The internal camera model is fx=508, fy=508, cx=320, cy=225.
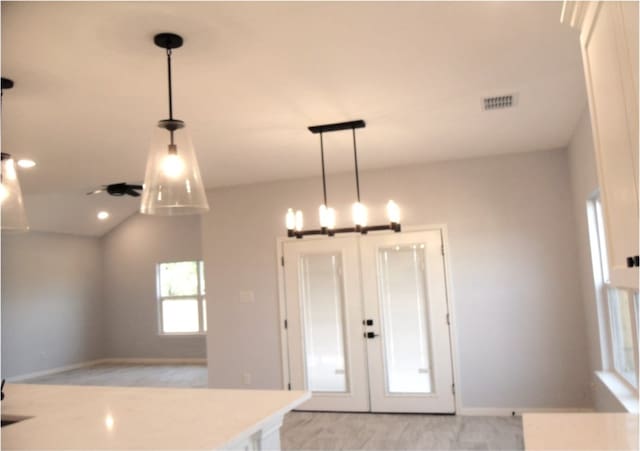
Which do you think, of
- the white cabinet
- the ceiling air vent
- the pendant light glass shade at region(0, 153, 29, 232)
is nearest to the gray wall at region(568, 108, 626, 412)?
the ceiling air vent

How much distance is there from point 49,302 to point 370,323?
6682 millimetres

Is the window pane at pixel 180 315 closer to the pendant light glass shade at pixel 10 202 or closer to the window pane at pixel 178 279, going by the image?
the window pane at pixel 178 279

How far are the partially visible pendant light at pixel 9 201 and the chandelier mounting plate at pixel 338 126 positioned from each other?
210 cm

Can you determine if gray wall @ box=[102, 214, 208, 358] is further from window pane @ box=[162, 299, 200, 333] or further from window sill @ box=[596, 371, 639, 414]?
window sill @ box=[596, 371, 639, 414]

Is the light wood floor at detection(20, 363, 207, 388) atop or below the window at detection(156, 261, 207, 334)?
below

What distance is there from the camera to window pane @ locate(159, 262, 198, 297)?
994 centimetres

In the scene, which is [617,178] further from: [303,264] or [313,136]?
[303,264]

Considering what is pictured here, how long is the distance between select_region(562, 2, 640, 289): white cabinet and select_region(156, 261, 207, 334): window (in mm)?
8767

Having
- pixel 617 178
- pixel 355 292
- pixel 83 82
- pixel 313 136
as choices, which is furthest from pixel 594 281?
pixel 83 82

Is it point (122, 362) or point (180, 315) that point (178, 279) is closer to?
point (180, 315)

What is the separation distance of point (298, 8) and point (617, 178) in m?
1.42

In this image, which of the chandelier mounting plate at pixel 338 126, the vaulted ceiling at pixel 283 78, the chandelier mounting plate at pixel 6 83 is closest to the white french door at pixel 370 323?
the vaulted ceiling at pixel 283 78

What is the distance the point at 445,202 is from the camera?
5.27 m

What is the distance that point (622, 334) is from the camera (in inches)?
154
